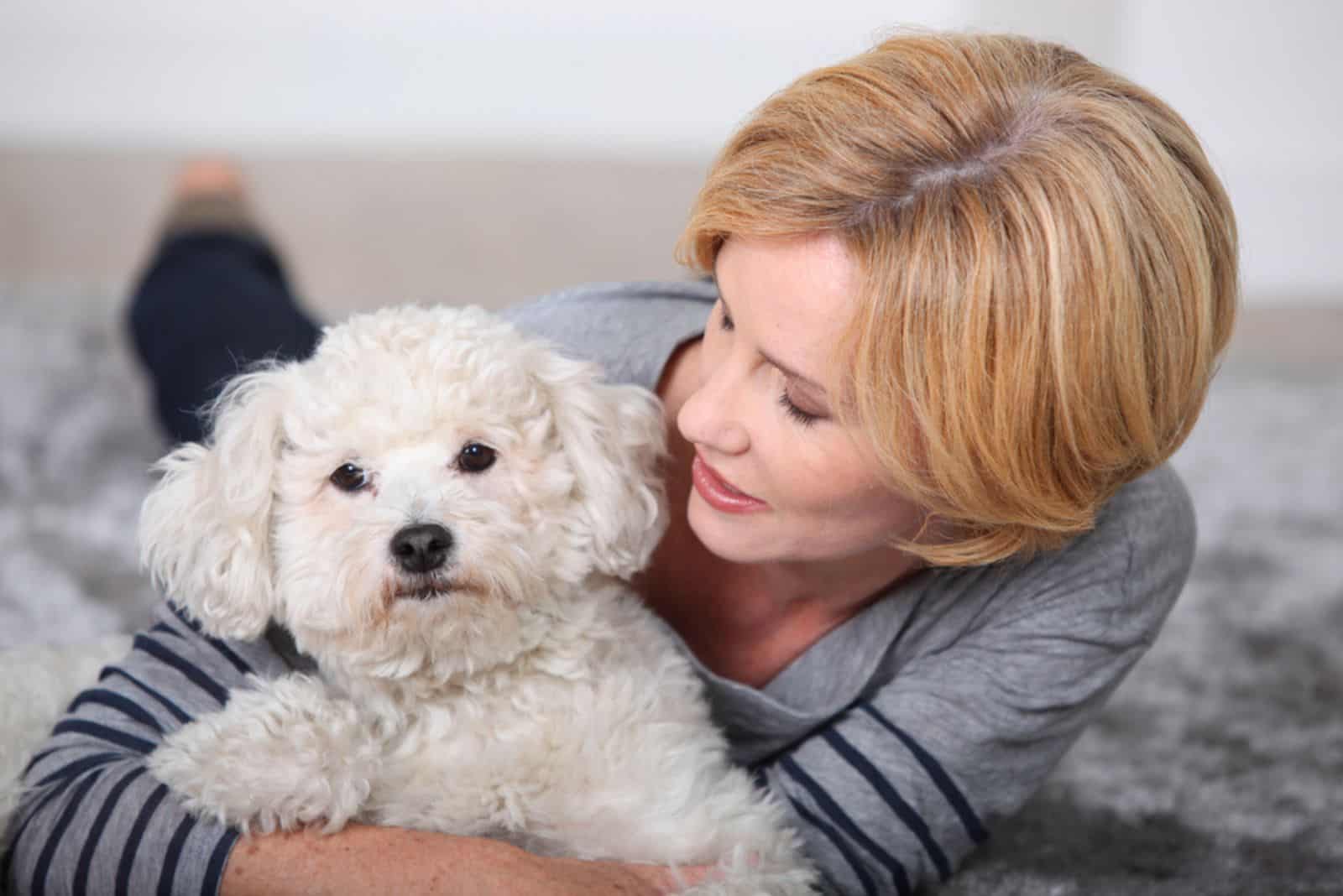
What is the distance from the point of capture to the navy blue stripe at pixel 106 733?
1.36m

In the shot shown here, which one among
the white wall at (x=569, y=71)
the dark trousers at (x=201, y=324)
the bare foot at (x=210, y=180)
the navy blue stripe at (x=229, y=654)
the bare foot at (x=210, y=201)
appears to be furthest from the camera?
the white wall at (x=569, y=71)

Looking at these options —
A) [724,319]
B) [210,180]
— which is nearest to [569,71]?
[210,180]

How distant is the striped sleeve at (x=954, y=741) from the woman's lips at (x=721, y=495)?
0.30m

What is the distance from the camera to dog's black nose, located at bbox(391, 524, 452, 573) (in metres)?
1.25

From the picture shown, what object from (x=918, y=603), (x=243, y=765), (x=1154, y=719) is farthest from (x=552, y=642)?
(x=1154, y=719)

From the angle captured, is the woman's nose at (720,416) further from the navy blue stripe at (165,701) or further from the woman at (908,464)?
the navy blue stripe at (165,701)

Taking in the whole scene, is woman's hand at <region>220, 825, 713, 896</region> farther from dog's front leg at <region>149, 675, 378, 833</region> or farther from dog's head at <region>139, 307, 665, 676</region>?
dog's head at <region>139, 307, 665, 676</region>

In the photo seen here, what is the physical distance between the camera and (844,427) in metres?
1.35

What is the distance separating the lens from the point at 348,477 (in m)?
1.36

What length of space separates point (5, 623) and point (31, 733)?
0.71 m

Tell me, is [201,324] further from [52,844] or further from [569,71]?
[569,71]

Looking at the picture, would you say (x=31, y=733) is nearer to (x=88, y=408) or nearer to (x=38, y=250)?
(x=88, y=408)

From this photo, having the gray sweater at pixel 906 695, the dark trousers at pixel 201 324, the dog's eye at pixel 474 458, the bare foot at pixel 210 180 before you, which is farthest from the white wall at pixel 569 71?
the dog's eye at pixel 474 458

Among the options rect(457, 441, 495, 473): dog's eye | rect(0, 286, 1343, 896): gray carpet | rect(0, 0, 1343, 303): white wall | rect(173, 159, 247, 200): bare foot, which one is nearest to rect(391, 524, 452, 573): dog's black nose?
rect(457, 441, 495, 473): dog's eye
